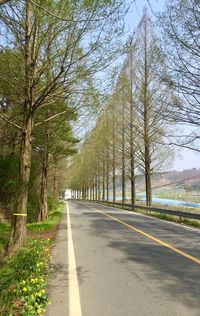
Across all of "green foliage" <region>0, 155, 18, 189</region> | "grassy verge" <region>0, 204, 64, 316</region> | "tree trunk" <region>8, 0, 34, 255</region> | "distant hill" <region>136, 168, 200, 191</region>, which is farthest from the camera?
"distant hill" <region>136, 168, 200, 191</region>

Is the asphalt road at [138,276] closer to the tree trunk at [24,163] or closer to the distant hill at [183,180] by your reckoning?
the tree trunk at [24,163]

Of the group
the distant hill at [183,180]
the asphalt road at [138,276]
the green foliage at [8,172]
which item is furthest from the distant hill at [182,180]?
the asphalt road at [138,276]

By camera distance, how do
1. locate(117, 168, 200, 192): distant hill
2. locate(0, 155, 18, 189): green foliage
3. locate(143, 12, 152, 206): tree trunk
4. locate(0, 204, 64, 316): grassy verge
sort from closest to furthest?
1. locate(0, 204, 64, 316): grassy verge
2. locate(0, 155, 18, 189): green foliage
3. locate(117, 168, 200, 192): distant hill
4. locate(143, 12, 152, 206): tree trunk

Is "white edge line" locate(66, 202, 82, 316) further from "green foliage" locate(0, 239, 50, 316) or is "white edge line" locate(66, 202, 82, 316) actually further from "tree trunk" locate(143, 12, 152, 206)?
"tree trunk" locate(143, 12, 152, 206)

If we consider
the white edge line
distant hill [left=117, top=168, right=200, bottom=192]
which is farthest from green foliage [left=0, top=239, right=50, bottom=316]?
distant hill [left=117, top=168, right=200, bottom=192]

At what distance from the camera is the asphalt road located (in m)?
5.03

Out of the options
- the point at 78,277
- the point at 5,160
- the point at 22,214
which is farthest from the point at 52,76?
the point at 5,160

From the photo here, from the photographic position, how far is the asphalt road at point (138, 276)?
503cm

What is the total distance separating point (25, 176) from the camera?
30.5 feet

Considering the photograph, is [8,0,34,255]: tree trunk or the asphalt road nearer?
the asphalt road

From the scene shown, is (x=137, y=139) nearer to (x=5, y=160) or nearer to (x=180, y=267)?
(x=5, y=160)

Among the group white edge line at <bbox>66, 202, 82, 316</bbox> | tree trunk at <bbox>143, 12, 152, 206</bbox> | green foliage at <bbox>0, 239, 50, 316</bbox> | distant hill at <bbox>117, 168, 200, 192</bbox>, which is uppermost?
tree trunk at <bbox>143, 12, 152, 206</bbox>

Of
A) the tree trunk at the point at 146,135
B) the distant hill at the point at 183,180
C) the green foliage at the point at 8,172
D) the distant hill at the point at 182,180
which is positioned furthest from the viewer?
the tree trunk at the point at 146,135

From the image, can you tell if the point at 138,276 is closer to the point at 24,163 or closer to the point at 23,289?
the point at 23,289
